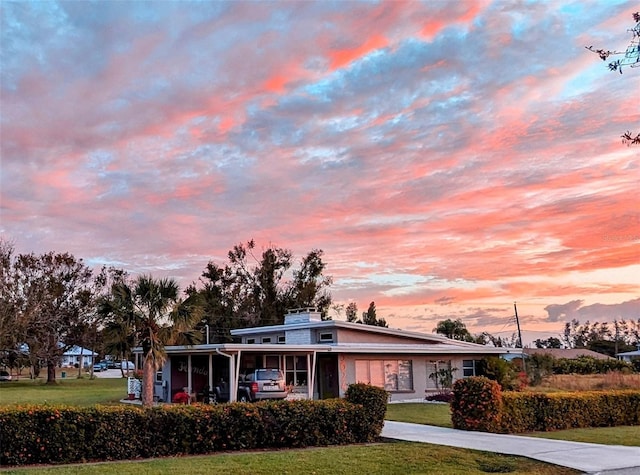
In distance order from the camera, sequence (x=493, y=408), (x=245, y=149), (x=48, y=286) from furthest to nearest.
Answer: (x=48, y=286) < (x=245, y=149) < (x=493, y=408)

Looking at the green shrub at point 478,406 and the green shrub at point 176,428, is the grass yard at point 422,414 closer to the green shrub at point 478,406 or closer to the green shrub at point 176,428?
the green shrub at point 478,406

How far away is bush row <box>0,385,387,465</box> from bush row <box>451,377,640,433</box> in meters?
3.35

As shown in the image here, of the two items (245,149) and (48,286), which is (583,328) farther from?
(245,149)

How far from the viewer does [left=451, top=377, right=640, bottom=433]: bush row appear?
54.1ft

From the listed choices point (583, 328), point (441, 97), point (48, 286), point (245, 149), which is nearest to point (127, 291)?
point (245, 149)

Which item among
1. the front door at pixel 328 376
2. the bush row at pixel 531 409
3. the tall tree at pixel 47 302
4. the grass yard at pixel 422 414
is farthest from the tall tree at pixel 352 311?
the bush row at pixel 531 409

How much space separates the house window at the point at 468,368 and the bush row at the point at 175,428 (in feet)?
57.9

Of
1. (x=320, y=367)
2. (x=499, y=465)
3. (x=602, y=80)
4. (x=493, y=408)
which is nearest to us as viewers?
(x=499, y=465)

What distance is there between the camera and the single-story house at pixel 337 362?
27.2 meters

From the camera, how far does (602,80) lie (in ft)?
49.0

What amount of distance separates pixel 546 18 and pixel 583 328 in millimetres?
95637

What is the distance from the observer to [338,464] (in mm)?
10922

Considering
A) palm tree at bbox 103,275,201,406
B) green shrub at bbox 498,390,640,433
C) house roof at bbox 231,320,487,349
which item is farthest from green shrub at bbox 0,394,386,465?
house roof at bbox 231,320,487,349

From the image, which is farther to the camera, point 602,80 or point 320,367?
point 320,367
